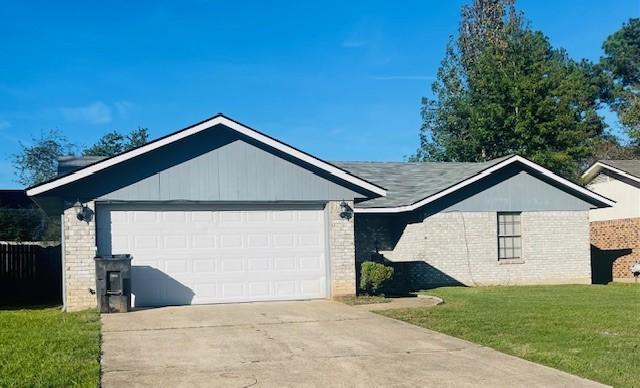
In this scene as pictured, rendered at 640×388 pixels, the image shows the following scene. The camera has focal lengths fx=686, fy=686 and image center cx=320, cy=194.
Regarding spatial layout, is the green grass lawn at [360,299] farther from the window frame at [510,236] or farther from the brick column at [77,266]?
the window frame at [510,236]

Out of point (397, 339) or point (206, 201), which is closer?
point (397, 339)

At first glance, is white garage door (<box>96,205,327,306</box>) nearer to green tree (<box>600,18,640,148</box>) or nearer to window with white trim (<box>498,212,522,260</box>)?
window with white trim (<box>498,212,522,260</box>)

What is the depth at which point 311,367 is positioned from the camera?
834 centimetres

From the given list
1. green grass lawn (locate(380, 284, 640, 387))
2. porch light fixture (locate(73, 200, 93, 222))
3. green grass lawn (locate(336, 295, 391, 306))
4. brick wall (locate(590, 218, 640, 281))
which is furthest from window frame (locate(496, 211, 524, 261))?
porch light fixture (locate(73, 200, 93, 222))

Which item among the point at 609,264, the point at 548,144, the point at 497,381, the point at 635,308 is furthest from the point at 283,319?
the point at 548,144

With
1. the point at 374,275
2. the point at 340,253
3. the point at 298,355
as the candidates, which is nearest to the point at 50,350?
the point at 298,355

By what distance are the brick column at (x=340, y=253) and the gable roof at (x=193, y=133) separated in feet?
2.76

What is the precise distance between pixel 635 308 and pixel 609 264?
1176cm

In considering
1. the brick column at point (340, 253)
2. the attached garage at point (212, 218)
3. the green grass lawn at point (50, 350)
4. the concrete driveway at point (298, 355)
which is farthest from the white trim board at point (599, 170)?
the green grass lawn at point (50, 350)

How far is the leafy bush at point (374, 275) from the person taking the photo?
16609mm

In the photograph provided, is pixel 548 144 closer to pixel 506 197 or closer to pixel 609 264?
pixel 609 264

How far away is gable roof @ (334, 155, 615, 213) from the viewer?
810 inches

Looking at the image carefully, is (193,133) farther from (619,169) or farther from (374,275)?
(619,169)

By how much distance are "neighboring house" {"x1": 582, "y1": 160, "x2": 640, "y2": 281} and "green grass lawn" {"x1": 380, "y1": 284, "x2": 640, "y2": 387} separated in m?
6.87
